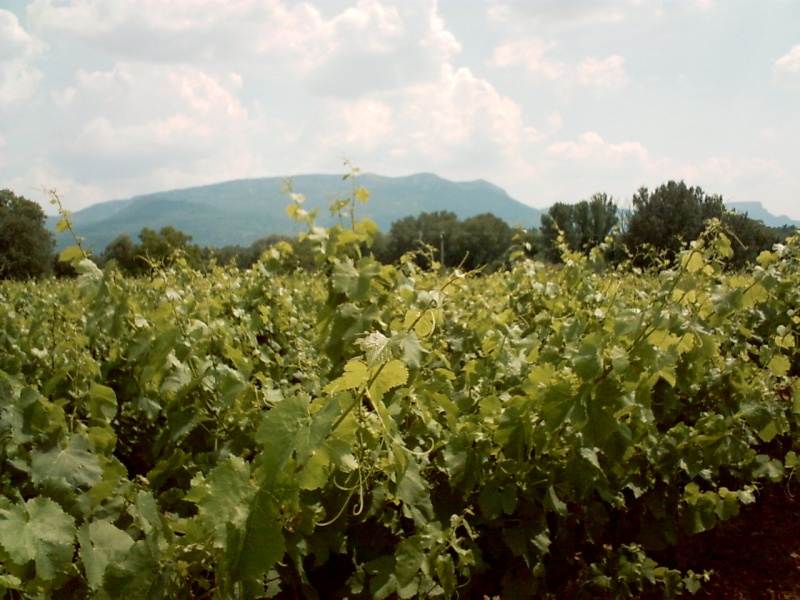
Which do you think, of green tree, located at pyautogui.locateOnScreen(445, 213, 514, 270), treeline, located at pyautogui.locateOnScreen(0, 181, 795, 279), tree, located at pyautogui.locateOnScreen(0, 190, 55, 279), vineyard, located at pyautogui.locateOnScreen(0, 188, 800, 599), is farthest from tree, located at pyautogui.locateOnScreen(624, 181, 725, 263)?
tree, located at pyautogui.locateOnScreen(0, 190, 55, 279)

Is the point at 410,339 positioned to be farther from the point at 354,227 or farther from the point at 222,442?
the point at 222,442

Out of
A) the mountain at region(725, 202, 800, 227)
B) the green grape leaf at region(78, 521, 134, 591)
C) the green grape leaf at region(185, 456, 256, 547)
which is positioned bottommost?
the green grape leaf at region(78, 521, 134, 591)

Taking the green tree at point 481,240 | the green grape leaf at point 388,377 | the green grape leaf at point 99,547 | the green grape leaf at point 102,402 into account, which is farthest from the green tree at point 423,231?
the green grape leaf at point 388,377

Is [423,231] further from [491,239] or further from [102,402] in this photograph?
[102,402]

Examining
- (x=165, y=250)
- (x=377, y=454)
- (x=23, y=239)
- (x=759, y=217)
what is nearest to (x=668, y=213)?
(x=759, y=217)

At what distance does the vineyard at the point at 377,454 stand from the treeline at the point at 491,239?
0.50 m

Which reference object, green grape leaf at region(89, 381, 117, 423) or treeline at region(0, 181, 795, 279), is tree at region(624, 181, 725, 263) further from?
green grape leaf at region(89, 381, 117, 423)

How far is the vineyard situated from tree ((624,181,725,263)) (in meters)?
21.0

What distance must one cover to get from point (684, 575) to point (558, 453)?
123 centimetres

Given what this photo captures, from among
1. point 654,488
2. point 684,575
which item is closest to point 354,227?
point 654,488

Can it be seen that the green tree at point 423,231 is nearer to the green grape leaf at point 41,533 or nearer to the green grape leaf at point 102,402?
the green grape leaf at point 102,402

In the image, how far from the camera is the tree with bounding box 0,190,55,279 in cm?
4456

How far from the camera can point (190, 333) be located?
2.72 meters

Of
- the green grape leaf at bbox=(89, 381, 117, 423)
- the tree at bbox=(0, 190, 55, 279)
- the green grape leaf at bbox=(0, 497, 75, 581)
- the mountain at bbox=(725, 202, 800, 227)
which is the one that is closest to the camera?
the green grape leaf at bbox=(0, 497, 75, 581)
